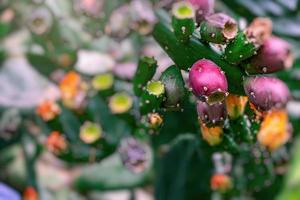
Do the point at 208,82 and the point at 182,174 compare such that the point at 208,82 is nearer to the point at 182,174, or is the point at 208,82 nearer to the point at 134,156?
the point at 134,156

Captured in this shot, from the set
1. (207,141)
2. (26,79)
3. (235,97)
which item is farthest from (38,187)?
(235,97)

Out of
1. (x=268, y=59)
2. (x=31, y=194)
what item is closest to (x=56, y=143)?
(x=31, y=194)

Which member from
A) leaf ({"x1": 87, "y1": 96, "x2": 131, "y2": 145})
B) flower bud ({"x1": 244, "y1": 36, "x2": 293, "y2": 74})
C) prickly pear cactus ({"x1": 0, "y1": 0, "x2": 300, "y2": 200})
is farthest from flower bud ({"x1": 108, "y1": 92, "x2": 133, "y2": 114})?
flower bud ({"x1": 244, "y1": 36, "x2": 293, "y2": 74})

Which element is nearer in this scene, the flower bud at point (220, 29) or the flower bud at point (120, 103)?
the flower bud at point (220, 29)

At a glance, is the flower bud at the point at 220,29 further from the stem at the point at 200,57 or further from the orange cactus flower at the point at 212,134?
the orange cactus flower at the point at 212,134

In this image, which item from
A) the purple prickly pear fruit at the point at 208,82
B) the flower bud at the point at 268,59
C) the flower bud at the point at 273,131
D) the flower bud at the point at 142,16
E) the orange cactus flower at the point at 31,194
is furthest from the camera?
the orange cactus flower at the point at 31,194

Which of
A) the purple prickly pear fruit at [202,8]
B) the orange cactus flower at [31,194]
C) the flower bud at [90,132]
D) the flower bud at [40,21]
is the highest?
the flower bud at [40,21]

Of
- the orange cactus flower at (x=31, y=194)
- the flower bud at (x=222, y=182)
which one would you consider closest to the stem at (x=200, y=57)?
the flower bud at (x=222, y=182)

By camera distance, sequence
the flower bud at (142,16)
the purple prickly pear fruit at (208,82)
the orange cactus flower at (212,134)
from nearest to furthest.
Answer: the purple prickly pear fruit at (208,82) → the orange cactus flower at (212,134) → the flower bud at (142,16)
